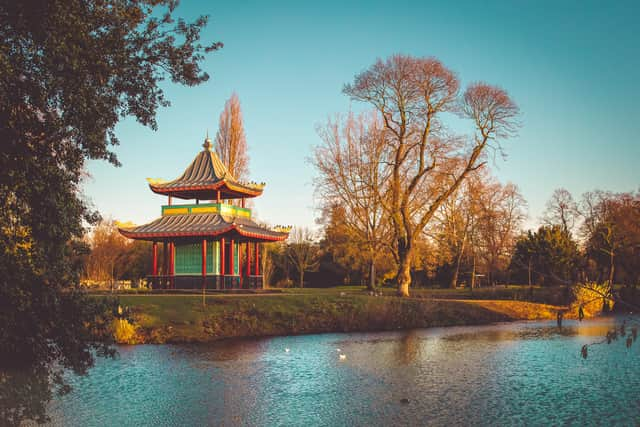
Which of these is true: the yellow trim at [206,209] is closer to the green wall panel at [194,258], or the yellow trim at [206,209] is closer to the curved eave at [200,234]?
the green wall panel at [194,258]

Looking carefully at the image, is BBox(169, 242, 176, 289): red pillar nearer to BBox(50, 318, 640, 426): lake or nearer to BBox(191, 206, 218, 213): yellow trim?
BBox(191, 206, 218, 213): yellow trim

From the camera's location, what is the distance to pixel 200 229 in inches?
1182

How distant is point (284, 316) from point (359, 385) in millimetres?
10996

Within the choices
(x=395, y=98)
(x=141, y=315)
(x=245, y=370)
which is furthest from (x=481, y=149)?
(x=245, y=370)

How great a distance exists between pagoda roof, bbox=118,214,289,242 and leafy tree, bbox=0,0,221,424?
67.0 ft

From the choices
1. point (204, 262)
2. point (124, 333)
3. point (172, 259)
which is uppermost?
point (172, 259)

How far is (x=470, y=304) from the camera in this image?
1085 inches

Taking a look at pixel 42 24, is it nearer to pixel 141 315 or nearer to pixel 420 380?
pixel 420 380

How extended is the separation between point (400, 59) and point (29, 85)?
81.2 feet

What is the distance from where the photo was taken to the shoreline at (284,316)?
18.7 m

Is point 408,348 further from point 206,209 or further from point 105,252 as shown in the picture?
point 105,252

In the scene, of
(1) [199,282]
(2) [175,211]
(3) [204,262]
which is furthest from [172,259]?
(2) [175,211]

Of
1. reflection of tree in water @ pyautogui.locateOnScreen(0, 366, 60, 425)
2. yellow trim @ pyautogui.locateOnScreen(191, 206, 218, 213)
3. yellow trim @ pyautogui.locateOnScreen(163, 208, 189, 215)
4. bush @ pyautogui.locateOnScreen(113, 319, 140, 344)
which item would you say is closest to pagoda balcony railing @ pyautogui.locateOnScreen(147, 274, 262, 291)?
yellow trim @ pyautogui.locateOnScreen(191, 206, 218, 213)

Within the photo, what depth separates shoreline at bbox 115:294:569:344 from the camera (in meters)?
18.7
